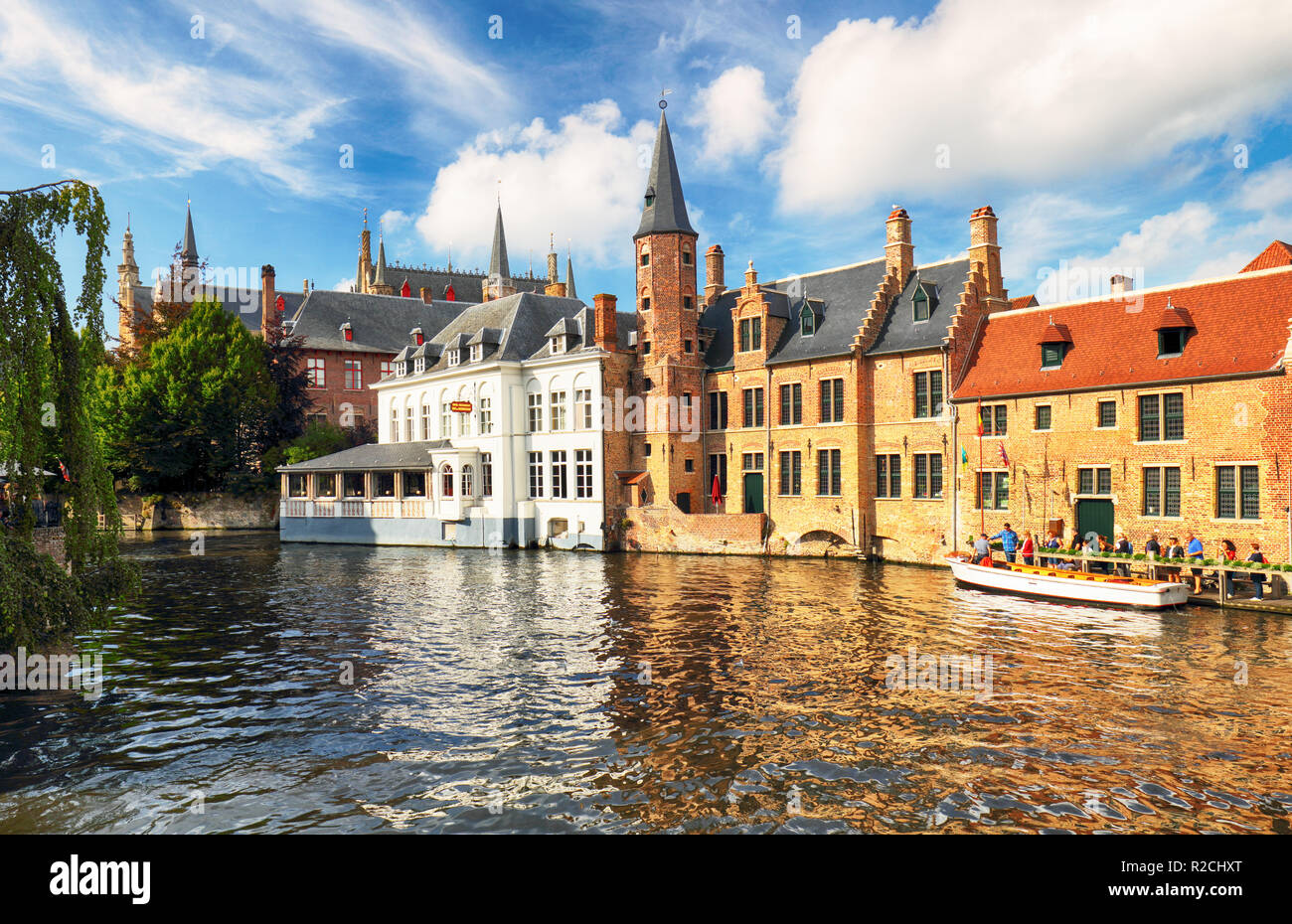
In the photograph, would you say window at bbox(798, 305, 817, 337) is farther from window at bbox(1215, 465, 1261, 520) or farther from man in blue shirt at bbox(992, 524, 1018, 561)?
window at bbox(1215, 465, 1261, 520)

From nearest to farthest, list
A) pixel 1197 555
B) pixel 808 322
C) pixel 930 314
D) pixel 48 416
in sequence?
pixel 48 416 → pixel 1197 555 → pixel 930 314 → pixel 808 322

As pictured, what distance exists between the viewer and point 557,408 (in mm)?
42094

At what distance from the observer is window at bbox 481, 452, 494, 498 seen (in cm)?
4319

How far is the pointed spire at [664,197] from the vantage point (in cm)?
4031

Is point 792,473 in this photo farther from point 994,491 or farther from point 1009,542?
point 1009,542

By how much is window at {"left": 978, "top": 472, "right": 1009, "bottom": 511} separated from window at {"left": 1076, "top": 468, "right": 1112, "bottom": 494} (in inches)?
104

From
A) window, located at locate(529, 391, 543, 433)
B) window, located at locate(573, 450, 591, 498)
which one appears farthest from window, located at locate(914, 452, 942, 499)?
window, located at locate(529, 391, 543, 433)

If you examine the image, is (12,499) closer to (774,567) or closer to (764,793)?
(764,793)

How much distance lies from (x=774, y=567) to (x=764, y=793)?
2238cm

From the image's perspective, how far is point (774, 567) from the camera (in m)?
32.5

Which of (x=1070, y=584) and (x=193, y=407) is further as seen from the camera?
(x=193, y=407)

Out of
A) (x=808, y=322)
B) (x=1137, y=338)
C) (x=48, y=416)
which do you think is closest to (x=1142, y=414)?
(x=1137, y=338)

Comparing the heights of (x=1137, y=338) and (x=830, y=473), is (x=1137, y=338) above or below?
above

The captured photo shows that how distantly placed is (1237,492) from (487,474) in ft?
104
